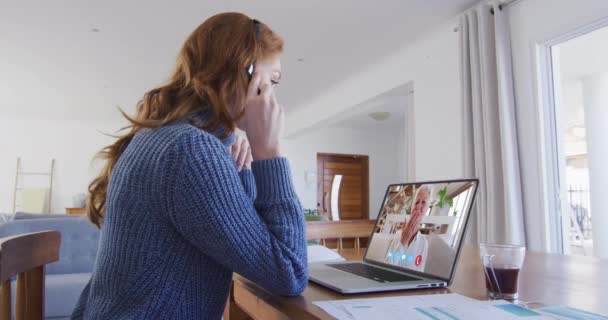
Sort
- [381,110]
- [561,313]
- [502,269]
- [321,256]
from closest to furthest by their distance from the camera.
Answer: [561,313] → [502,269] → [321,256] → [381,110]

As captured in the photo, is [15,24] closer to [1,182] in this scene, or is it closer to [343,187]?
[1,182]

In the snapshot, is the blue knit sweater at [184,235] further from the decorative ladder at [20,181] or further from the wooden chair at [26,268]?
the decorative ladder at [20,181]

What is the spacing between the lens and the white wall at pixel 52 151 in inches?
296

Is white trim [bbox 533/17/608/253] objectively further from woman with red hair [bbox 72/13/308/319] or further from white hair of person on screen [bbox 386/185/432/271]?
woman with red hair [bbox 72/13/308/319]

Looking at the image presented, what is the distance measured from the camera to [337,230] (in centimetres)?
168

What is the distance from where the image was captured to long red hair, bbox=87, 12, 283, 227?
80 cm

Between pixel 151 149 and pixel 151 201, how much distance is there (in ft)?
0.27

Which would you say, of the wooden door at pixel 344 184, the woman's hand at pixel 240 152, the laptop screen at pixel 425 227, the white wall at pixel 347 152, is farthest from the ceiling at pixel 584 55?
→ the wooden door at pixel 344 184

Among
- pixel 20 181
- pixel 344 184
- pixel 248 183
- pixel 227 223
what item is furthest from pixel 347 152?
pixel 227 223

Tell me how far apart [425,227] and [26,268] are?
71cm

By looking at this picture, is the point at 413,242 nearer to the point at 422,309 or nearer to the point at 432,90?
the point at 422,309

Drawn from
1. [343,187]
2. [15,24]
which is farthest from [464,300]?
[343,187]

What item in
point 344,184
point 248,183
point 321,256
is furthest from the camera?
point 344,184

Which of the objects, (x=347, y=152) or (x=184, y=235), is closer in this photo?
(x=184, y=235)
